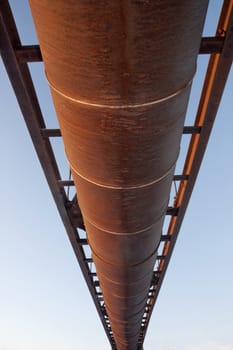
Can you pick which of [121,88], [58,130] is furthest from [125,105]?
[58,130]

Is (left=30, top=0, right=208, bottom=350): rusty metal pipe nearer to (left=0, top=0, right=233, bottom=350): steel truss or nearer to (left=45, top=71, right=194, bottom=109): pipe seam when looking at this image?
(left=45, top=71, right=194, bottom=109): pipe seam

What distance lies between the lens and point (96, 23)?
4.93 ft

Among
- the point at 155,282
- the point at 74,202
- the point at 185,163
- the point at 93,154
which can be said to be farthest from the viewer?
Result: the point at 155,282

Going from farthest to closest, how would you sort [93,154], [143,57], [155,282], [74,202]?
[155,282] → [74,202] → [93,154] → [143,57]

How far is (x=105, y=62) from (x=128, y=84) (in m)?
0.18

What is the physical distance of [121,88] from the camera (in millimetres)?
1749

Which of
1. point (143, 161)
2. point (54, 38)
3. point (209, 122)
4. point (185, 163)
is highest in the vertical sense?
point (185, 163)

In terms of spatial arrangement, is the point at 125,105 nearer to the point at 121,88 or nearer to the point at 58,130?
the point at 121,88

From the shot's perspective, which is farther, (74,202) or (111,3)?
(74,202)

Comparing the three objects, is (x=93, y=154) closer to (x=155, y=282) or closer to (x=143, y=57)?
(x=143, y=57)

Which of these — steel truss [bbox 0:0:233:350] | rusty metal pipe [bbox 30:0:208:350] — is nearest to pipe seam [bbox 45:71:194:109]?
rusty metal pipe [bbox 30:0:208:350]

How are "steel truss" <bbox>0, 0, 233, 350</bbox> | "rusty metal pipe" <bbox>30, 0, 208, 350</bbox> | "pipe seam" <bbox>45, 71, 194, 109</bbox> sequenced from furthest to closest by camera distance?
"steel truss" <bbox>0, 0, 233, 350</bbox>
"pipe seam" <bbox>45, 71, 194, 109</bbox>
"rusty metal pipe" <bbox>30, 0, 208, 350</bbox>

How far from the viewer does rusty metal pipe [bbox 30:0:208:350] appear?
5.00 feet

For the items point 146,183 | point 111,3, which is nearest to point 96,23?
point 111,3
